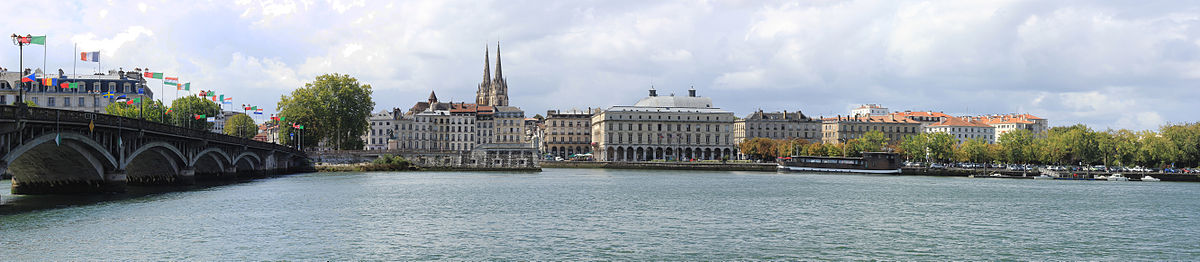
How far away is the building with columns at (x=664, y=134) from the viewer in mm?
162375

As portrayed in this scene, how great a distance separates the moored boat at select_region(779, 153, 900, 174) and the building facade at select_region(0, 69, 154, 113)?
79779 mm

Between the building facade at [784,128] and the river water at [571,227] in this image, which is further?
the building facade at [784,128]

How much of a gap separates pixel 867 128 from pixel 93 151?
157 meters

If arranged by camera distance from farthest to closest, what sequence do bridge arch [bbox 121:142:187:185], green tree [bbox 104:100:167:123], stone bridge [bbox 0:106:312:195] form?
green tree [bbox 104:100:167:123] → bridge arch [bbox 121:142:187:185] → stone bridge [bbox 0:106:312:195]

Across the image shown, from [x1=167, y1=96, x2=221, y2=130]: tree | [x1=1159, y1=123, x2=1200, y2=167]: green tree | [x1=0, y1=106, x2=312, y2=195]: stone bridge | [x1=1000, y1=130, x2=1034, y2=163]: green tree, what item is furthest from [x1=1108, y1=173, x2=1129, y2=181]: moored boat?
[x1=167, y1=96, x2=221, y2=130]: tree

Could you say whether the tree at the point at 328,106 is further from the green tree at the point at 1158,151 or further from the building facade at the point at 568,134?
the green tree at the point at 1158,151

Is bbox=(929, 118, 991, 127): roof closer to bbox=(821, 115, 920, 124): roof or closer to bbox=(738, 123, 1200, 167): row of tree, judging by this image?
bbox=(821, 115, 920, 124): roof

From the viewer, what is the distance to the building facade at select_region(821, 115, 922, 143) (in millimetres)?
180125

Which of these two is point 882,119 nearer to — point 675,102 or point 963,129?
point 963,129

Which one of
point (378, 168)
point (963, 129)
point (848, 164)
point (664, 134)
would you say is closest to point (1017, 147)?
point (848, 164)

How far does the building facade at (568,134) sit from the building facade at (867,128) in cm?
4649

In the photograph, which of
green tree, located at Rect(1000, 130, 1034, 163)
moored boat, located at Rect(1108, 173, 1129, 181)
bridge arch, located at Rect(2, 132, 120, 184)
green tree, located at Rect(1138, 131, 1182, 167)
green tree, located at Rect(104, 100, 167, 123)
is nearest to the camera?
bridge arch, located at Rect(2, 132, 120, 184)

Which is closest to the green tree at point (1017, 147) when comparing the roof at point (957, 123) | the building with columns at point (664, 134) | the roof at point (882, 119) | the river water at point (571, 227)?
the building with columns at point (664, 134)

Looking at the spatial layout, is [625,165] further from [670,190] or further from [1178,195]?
[1178,195]
